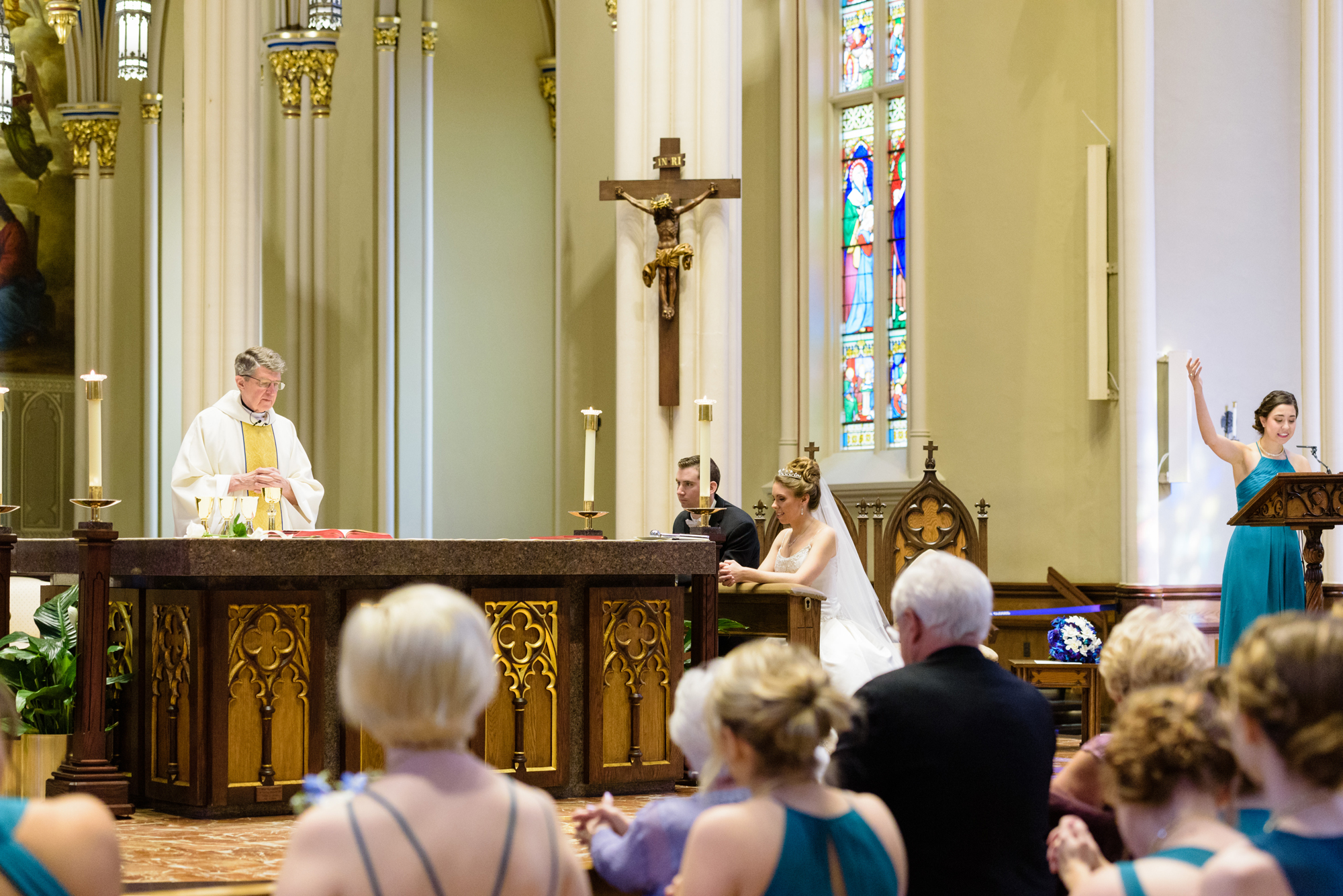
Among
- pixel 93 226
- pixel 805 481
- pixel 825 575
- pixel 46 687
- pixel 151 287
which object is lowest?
pixel 46 687

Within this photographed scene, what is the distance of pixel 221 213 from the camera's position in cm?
1097

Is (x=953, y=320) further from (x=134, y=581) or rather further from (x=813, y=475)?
(x=134, y=581)

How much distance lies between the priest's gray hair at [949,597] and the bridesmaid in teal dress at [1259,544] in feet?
19.6

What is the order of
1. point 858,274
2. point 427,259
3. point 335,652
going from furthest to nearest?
point 427,259, point 858,274, point 335,652

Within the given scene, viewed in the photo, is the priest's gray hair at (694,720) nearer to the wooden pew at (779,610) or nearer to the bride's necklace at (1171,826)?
the bride's necklace at (1171,826)

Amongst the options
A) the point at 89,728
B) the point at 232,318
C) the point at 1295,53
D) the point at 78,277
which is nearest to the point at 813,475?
the point at 89,728

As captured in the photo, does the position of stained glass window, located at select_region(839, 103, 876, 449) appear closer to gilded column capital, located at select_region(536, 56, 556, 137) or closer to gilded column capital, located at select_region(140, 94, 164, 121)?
gilded column capital, located at select_region(536, 56, 556, 137)

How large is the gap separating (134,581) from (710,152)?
4.90 meters

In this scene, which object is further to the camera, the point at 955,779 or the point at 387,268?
the point at 387,268

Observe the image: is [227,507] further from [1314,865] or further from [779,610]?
[1314,865]

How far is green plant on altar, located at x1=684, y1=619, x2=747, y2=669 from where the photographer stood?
732 cm

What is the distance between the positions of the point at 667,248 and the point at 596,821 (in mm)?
7155

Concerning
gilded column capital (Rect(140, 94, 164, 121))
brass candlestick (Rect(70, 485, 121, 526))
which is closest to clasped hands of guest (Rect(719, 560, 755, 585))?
brass candlestick (Rect(70, 485, 121, 526))

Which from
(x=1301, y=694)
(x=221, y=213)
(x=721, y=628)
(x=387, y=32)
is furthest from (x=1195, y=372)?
(x=387, y=32)
